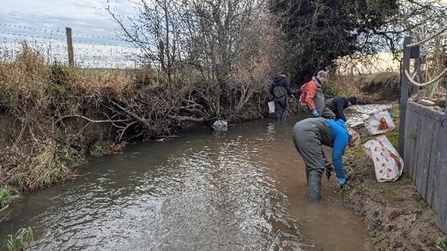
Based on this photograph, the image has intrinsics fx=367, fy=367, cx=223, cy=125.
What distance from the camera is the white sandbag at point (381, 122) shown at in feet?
20.4

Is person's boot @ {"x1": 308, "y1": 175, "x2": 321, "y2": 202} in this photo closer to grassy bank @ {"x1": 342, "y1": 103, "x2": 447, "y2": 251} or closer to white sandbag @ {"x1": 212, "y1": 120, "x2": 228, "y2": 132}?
grassy bank @ {"x1": 342, "y1": 103, "x2": 447, "y2": 251}

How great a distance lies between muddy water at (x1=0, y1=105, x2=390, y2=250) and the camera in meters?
4.49

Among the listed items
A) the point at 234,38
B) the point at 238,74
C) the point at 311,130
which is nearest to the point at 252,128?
the point at 238,74

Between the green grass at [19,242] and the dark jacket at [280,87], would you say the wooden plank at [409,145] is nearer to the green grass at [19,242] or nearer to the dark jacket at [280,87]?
the green grass at [19,242]

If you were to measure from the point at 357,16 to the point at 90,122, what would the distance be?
1197 cm

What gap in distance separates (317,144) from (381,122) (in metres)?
1.39

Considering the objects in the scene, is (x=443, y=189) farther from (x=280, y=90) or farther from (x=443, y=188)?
(x=280, y=90)

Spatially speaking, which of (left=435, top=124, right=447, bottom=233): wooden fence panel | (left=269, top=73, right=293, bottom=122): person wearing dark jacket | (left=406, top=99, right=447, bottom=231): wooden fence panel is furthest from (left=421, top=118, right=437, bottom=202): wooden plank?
(left=269, top=73, right=293, bottom=122): person wearing dark jacket

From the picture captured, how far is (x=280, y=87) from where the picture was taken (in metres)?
12.6

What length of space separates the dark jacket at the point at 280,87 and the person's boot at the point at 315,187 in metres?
7.20

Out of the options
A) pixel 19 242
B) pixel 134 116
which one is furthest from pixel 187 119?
pixel 19 242

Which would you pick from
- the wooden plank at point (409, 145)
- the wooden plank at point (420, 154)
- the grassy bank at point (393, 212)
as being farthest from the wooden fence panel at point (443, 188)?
the wooden plank at point (409, 145)

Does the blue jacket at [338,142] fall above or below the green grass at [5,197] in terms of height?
above

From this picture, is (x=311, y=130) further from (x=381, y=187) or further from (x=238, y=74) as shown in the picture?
(x=238, y=74)
